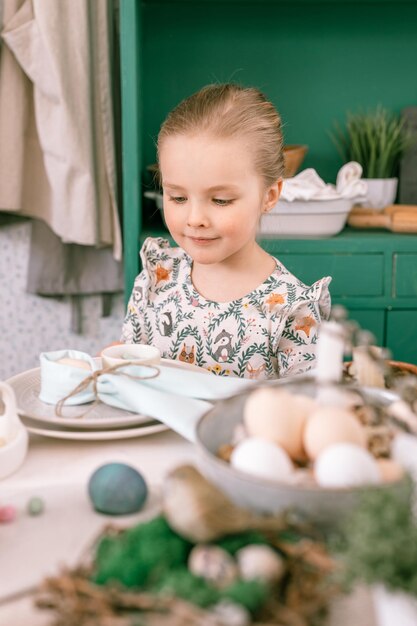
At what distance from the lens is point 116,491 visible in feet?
2.64

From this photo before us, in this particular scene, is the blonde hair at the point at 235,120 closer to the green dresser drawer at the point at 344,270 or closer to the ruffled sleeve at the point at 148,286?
the ruffled sleeve at the point at 148,286

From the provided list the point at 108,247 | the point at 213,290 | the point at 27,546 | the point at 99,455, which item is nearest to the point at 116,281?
the point at 108,247

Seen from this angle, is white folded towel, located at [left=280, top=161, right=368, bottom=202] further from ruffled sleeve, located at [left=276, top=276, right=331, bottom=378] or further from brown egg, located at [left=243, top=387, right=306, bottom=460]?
brown egg, located at [left=243, top=387, right=306, bottom=460]

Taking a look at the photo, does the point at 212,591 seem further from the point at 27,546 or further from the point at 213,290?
the point at 213,290

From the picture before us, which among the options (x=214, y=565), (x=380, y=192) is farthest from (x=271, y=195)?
(x=380, y=192)

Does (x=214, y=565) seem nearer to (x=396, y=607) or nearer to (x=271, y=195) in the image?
(x=396, y=607)

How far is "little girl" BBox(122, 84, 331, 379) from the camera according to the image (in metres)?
1.51

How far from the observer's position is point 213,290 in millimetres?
1735

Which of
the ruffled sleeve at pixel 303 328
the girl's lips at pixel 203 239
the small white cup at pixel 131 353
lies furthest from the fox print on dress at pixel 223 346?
the small white cup at pixel 131 353

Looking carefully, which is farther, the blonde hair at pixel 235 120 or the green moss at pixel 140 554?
the blonde hair at pixel 235 120

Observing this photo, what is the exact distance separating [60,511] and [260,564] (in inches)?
11.1

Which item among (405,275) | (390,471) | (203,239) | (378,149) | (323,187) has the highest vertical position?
(378,149)

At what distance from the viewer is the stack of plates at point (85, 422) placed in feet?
3.32

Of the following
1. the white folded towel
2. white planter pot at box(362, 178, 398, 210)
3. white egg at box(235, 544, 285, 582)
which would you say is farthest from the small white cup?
white planter pot at box(362, 178, 398, 210)
